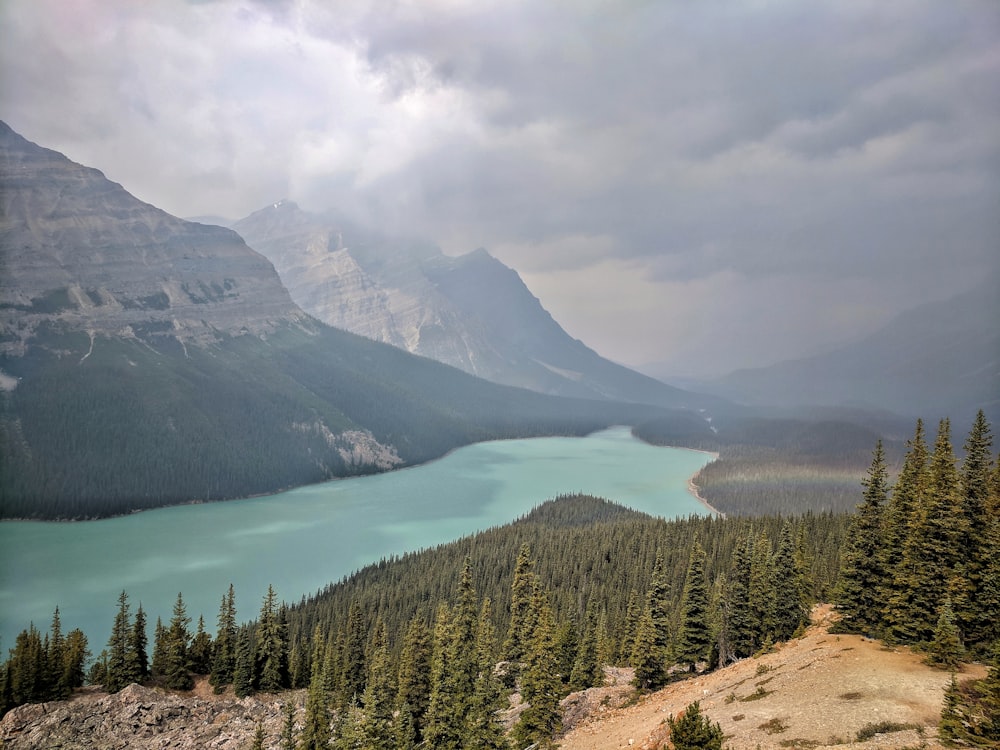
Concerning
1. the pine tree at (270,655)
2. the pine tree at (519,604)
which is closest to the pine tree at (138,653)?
the pine tree at (270,655)

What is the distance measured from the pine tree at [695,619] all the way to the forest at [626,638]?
111 millimetres

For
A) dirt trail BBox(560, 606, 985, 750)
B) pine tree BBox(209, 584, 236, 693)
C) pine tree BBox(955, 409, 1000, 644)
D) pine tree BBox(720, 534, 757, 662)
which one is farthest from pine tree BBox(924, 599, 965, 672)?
pine tree BBox(209, 584, 236, 693)

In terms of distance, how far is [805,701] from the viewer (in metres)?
24.9

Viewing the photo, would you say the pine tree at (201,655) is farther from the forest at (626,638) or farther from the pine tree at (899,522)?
the pine tree at (899,522)

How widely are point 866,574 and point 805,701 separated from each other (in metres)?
13.3

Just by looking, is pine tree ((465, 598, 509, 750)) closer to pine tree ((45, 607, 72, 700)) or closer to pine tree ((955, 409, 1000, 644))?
pine tree ((955, 409, 1000, 644))

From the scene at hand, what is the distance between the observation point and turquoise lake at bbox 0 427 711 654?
87000mm

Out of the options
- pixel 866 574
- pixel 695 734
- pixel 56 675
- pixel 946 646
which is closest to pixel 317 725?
pixel 56 675

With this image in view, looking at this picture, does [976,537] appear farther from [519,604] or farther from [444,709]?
[519,604]

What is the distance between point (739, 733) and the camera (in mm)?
23297

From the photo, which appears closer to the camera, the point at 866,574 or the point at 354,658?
the point at 866,574

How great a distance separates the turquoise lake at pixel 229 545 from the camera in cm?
8700

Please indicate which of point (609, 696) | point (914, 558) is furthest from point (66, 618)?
point (914, 558)

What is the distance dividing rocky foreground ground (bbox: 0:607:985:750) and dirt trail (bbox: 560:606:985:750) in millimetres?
66
